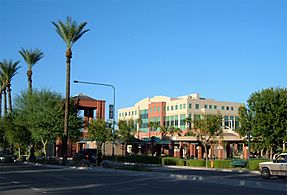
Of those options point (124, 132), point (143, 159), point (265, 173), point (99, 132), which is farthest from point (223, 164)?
point (124, 132)

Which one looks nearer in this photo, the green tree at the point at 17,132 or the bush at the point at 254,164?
the bush at the point at 254,164

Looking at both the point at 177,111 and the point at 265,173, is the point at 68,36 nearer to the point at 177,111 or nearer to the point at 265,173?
the point at 265,173

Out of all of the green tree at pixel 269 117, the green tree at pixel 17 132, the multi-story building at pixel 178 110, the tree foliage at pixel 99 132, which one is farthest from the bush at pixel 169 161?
the multi-story building at pixel 178 110

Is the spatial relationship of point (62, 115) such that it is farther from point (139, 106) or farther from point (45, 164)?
point (139, 106)

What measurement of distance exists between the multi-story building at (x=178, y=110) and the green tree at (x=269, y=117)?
83319 mm

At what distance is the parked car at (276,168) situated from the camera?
27889 mm

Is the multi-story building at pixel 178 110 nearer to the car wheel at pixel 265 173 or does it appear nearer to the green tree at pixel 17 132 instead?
the green tree at pixel 17 132

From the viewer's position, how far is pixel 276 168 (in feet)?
93.1

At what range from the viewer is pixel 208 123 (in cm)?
5472

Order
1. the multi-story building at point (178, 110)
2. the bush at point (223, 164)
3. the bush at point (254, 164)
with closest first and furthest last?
1. the bush at point (254, 164)
2. the bush at point (223, 164)
3. the multi-story building at point (178, 110)

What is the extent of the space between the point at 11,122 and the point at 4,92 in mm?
15082

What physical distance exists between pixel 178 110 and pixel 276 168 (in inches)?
4145

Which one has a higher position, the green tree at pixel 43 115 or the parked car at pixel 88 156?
the green tree at pixel 43 115

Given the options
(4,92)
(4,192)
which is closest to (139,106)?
(4,92)
